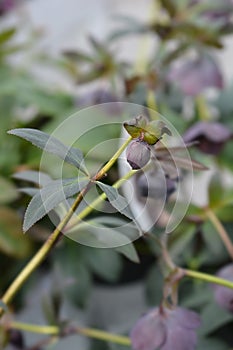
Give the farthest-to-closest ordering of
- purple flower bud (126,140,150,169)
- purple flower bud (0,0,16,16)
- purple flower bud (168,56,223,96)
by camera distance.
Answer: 1. purple flower bud (0,0,16,16)
2. purple flower bud (168,56,223,96)
3. purple flower bud (126,140,150,169)

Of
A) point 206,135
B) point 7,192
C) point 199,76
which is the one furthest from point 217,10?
point 7,192

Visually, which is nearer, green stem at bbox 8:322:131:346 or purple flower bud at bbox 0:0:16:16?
green stem at bbox 8:322:131:346

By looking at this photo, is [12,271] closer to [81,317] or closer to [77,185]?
[81,317]

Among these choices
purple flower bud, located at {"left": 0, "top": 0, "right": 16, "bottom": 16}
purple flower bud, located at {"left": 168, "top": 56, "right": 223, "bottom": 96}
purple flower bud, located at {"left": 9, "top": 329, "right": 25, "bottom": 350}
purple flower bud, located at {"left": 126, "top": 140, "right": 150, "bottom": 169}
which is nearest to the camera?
purple flower bud, located at {"left": 126, "top": 140, "right": 150, "bottom": 169}

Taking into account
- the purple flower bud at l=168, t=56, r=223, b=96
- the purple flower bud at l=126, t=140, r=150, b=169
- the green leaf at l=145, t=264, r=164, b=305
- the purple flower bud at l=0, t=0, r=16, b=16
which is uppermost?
the purple flower bud at l=0, t=0, r=16, b=16

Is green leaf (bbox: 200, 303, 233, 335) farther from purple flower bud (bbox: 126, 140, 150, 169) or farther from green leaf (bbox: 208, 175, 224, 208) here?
purple flower bud (bbox: 126, 140, 150, 169)

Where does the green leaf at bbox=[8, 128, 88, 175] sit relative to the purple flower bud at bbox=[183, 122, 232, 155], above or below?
above

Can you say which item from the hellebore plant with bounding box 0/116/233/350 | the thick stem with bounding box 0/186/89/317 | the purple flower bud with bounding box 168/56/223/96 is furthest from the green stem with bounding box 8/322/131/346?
the purple flower bud with bounding box 168/56/223/96

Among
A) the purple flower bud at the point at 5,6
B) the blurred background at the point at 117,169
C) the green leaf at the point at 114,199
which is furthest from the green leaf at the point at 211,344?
the purple flower bud at the point at 5,6
